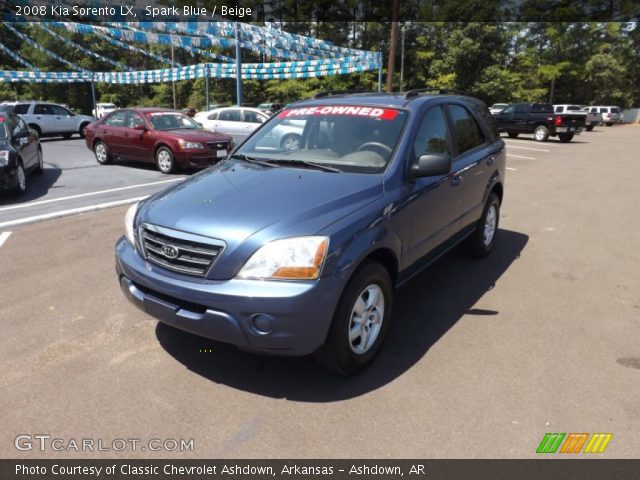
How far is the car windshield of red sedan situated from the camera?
37.1 feet

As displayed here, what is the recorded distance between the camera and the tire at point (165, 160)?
1084 cm

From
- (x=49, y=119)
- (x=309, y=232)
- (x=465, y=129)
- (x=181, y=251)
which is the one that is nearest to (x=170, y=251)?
(x=181, y=251)

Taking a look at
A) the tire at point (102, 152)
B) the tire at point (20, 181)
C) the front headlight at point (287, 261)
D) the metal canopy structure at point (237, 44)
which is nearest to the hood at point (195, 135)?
the tire at point (102, 152)

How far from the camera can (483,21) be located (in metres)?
40.8

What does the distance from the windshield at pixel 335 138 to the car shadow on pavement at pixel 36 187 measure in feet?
19.4

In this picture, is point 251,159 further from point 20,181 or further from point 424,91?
point 20,181

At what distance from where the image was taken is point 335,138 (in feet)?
12.7

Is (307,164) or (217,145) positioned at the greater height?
(307,164)

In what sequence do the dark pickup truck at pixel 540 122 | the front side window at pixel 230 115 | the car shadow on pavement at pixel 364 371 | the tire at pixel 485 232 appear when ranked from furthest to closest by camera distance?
the dark pickup truck at pixel 540 122, the front side window at pixel 230 115, the tire at pixel 485 232, the car shadow on pavement at pixel 364 371

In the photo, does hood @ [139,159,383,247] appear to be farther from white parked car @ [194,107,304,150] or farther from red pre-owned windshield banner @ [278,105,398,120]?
white parked car @ [194,107,304,150]

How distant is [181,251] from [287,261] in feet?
2.18

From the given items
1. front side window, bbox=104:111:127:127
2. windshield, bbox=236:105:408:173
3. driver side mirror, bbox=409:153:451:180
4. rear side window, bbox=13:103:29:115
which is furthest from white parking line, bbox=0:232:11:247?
rear side window, bbox=13:103:29:115

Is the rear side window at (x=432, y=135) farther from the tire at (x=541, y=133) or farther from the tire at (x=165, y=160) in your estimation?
the tire at (x=541, y=133)

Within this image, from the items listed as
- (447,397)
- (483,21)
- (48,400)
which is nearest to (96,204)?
(48,400)
